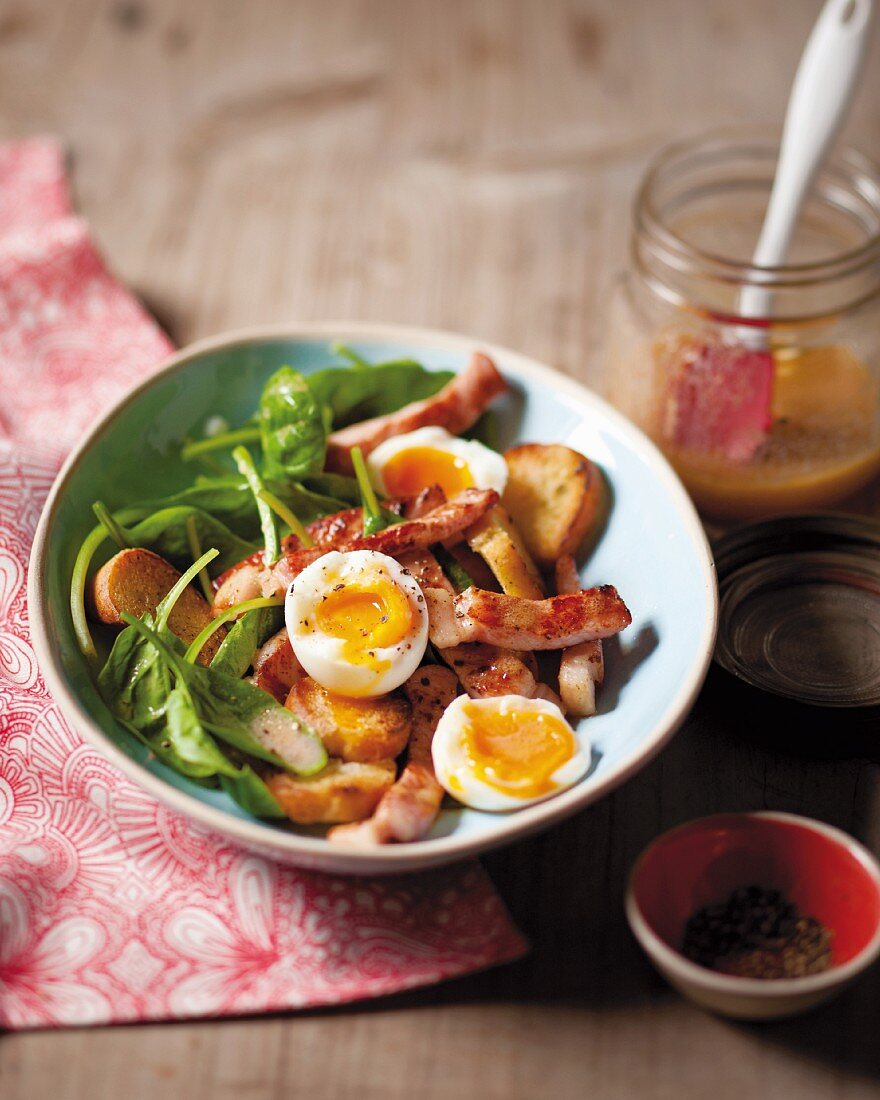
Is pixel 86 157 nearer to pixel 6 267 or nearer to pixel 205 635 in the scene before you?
pixel 6 267

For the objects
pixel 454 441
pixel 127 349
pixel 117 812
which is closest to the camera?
pixel 117 812

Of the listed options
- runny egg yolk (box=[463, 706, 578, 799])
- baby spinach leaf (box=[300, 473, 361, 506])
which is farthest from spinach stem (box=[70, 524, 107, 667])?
runny egg yolk (box=[463, 706, 578, 799])

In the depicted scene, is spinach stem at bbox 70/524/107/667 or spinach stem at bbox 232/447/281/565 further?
spinach stem at bbox 232/447/281/565

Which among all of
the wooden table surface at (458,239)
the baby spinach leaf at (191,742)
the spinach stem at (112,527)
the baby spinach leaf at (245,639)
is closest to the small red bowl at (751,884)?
the wooden table surface at (458,239)

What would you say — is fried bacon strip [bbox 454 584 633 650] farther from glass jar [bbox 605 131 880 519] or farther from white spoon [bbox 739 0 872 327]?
white spoon [bbox 739 0 872 327]

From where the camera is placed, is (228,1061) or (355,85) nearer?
(228,1061)

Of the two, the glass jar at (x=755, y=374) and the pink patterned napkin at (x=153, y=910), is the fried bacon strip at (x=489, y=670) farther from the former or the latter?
the glass jar at (x=755, y=374)

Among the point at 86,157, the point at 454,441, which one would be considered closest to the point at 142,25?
the point at 86,157
